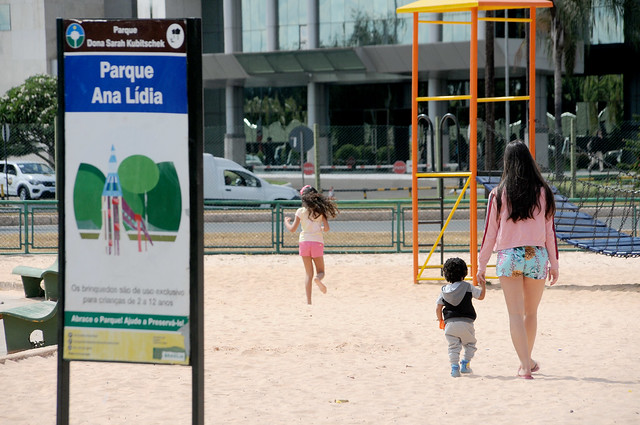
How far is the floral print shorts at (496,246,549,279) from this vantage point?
709 cm

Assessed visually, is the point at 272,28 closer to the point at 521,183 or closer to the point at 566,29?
the point at 566,29

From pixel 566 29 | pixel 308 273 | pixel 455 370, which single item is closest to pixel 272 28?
pixel 566 29

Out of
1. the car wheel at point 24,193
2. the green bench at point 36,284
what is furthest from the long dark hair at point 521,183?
the car wheel at point 24,193

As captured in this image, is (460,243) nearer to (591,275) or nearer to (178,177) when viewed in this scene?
(591,275)

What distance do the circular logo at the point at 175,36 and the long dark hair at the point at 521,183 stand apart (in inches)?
124

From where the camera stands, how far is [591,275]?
14.6 metres

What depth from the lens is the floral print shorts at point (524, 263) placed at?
7086 mm

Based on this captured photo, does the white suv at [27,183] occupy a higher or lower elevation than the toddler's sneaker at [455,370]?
higher

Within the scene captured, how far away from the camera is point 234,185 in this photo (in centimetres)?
2631

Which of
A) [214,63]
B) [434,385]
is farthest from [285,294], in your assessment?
[214,63]

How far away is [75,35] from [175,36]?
0.50 meters

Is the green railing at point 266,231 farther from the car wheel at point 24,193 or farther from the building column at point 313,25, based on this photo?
the building column at point 313,25

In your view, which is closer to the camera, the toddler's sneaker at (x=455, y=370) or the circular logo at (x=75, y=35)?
the circular logo at (x=75, y=35)

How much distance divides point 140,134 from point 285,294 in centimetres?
818
